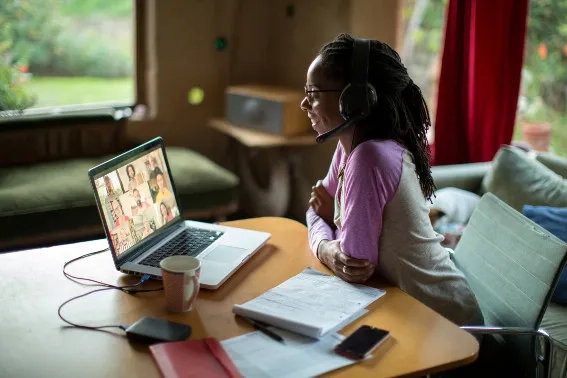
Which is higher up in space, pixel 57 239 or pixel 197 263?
pixel 197 263

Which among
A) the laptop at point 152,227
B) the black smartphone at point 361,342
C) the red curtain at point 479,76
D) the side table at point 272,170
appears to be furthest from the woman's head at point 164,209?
the red curtain at point 479,76

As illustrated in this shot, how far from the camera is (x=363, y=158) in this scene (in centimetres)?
173

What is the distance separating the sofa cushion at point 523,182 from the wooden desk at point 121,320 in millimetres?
1344

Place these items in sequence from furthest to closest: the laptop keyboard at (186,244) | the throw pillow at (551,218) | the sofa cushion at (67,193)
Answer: the sofa cushion at (67,193) → the throw pillow at (551,218) → the laptop keyboard at (186,244)

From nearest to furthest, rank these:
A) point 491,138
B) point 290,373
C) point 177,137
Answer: point 290,373 → point 491,138 → point 177,137

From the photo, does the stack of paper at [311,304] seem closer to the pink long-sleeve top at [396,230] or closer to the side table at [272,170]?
the pink long-sleeve top at [396,230]

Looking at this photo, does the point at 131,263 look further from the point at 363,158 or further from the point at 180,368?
the point at 363,158

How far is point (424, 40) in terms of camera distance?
13.6ft

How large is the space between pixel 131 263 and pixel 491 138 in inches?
94.3

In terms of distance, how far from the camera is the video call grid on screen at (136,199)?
1730mm

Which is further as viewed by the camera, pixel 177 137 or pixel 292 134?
pixel 177 137

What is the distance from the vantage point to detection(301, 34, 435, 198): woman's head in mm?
1786

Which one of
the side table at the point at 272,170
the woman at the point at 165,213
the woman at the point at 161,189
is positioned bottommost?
the side table at the point at 272,170

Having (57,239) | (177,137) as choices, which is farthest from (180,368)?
(177,137)
